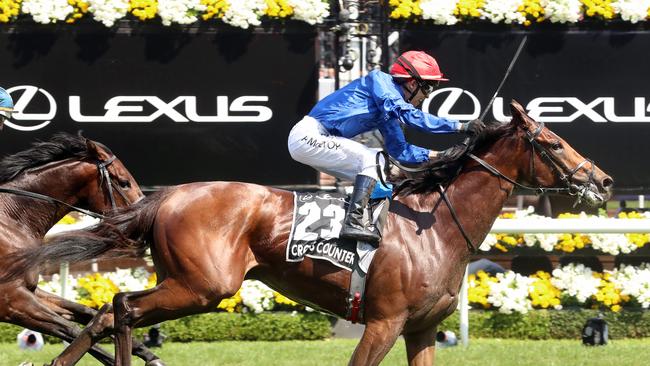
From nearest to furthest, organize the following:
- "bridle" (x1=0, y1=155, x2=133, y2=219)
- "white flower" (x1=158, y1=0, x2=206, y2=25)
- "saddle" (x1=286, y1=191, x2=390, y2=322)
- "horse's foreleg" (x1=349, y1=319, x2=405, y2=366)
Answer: "horse's foreleg" (x1=349, y1=319, x2=405, y2=366) < "saddle" (x1=286, y1=191, x2=390, y2=322) < "bridle" (x1=0, y1=155, x2=133, y2=219) < "white flower" (x1=158, y1=0, x2=206, y2=25)

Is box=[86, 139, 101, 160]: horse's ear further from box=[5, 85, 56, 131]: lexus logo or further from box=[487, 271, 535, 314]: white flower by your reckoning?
box=[487, 271, 535, 314]: white flower

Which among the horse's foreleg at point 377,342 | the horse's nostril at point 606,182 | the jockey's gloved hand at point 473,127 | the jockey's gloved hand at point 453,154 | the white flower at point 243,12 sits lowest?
the horse's foreleg at point 377,342

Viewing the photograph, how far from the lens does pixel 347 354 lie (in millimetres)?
7281

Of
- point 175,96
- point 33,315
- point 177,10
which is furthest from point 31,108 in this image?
point 33,315

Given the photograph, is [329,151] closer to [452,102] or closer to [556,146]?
[556,146]

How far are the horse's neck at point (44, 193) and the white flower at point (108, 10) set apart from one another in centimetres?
210

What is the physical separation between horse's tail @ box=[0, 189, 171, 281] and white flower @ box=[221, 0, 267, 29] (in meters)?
2.86

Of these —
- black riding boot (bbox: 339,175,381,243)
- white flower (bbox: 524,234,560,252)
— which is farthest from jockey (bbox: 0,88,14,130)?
white flower (bbox: 524,234,560,252)

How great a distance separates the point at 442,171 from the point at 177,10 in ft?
10.4

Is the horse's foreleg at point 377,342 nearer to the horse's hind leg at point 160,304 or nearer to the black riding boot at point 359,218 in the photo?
the black riding boot at point 359,218

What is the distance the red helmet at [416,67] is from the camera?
223 inches

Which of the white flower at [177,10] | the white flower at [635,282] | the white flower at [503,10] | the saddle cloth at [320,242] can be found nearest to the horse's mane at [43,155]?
the saddle cloth at [320,242]

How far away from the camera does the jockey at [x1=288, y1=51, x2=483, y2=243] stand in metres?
5.49

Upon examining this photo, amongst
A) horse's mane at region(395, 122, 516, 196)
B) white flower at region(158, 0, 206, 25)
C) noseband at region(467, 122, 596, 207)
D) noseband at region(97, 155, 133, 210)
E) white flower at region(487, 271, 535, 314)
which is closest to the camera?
noseband at region(467, 122, 596, 207)
